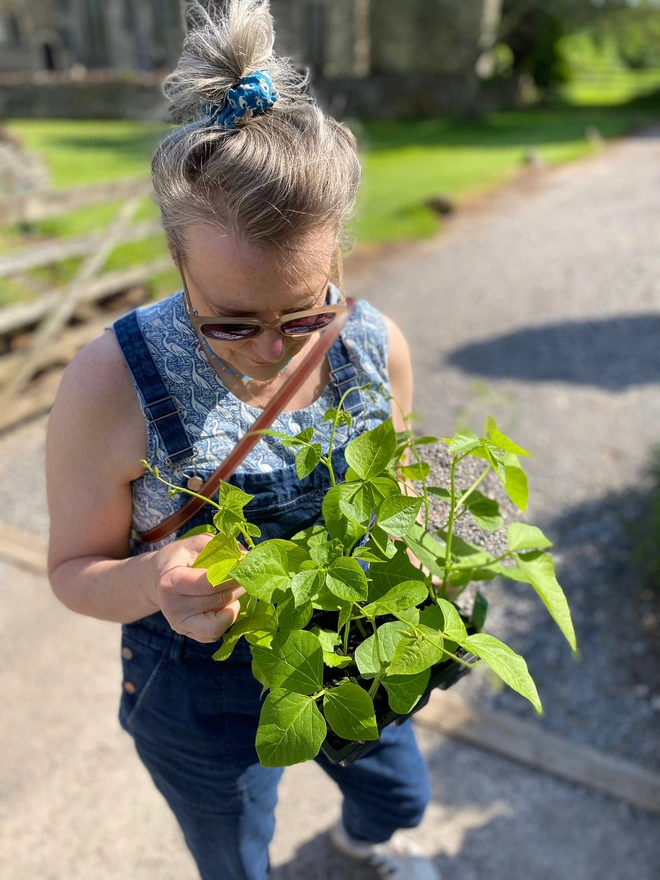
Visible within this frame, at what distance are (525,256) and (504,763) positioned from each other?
7043 millimetres

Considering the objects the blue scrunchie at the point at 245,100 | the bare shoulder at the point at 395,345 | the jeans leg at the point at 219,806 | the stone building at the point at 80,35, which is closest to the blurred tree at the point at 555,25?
the stone building at the point at 80,35

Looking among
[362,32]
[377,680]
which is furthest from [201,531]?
[362,32]

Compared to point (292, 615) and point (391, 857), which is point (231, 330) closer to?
point (292, 615)

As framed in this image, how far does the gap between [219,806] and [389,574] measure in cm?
78

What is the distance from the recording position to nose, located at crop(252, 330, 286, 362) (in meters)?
1.22

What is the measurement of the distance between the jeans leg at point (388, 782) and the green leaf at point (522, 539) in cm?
58

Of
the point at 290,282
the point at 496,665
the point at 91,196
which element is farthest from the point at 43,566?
the point at 91,196

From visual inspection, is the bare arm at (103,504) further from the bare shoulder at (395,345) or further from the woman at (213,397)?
the bare shoulder at (395,345)

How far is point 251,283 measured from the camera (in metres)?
1.17

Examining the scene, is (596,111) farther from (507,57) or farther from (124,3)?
(124,3)

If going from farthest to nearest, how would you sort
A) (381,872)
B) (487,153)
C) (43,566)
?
1. (487,153)
2. (43,566)
3. (381,872)

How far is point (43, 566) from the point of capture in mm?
3316

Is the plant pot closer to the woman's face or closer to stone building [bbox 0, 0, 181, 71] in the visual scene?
the woman's face

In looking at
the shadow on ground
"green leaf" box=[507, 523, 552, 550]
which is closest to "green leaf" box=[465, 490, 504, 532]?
"green leaf" box=[507, 523, 552, 550]
